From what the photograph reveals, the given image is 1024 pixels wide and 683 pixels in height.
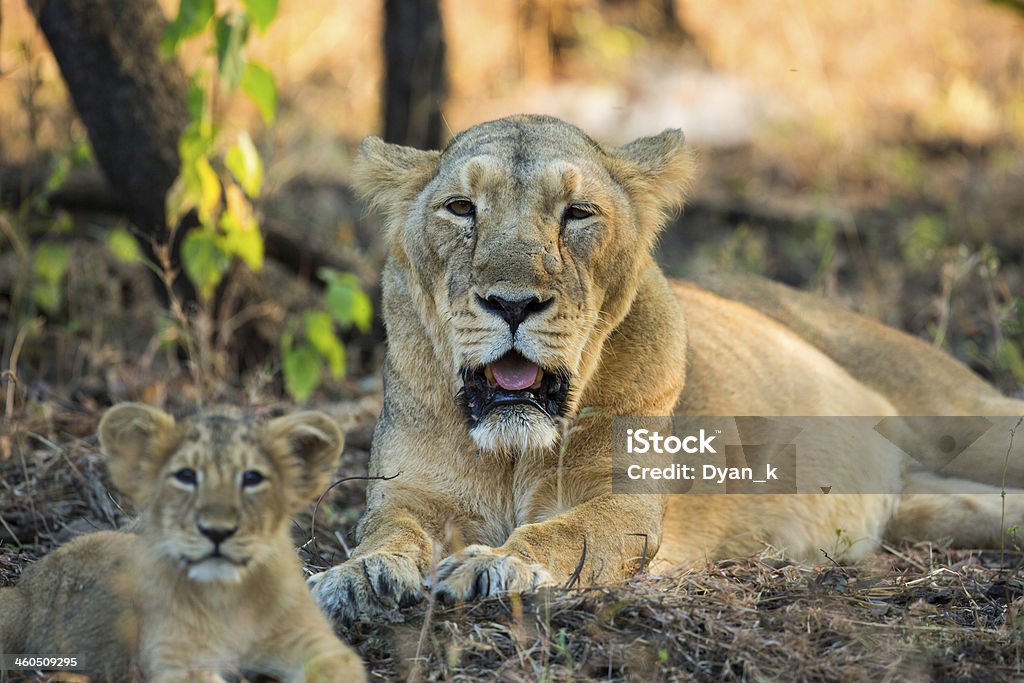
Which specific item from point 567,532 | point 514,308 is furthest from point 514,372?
point 567,532

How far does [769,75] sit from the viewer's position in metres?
15.1

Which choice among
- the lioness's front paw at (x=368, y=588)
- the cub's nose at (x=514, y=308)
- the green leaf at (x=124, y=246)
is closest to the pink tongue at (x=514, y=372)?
the cub's nose at (x=514, y=308)

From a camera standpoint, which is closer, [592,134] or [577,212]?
[577,212]

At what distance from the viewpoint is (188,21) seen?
19.3 feet

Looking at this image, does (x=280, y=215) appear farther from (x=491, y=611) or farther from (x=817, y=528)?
(x=491, y=611)

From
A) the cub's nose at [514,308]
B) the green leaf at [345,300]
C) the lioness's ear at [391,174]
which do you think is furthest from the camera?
the green leaf at [345,300]

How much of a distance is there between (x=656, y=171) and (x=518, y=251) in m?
1.01

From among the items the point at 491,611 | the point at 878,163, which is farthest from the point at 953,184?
the point at 491,611

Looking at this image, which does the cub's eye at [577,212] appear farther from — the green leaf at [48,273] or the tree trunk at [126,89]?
the green leaf at [48,273]

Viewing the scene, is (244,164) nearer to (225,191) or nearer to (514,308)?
(225,191)

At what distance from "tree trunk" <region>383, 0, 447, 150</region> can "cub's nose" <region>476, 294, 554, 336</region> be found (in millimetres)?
5857

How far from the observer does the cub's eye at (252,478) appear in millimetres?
2980

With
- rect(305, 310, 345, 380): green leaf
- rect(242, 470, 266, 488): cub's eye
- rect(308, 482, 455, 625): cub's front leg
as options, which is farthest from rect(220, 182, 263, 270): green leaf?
rect(242, 470, 266, 488): cub's eye

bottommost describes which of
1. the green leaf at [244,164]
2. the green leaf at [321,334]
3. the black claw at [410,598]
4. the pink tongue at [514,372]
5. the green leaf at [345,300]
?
the black claw at [410,598]
